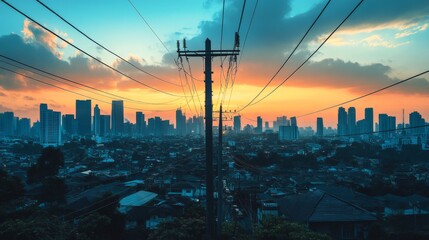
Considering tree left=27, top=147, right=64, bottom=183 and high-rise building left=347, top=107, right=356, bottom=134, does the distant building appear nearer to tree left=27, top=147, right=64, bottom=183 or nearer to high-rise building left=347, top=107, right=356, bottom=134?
high-rise building left=347, top=107, right=356, bottom=134

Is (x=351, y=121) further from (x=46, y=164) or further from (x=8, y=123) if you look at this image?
(x=8, y=123)

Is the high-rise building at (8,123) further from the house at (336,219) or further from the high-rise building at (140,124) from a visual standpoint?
the house at (336,219)

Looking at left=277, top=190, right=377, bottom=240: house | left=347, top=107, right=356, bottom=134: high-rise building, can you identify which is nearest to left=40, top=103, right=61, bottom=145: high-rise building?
left=347, top=107, right=356, bottom=134: high-rise building

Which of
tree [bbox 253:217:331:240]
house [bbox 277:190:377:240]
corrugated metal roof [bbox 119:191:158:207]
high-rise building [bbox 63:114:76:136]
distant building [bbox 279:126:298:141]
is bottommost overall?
corrugated metal roof [bbox 119:191:158:207]

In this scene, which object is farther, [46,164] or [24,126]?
[24,126]

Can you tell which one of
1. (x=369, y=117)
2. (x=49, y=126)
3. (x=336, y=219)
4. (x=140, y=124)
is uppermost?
(x=369, y=117)

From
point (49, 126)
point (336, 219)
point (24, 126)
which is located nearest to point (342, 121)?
point (49, 126)
